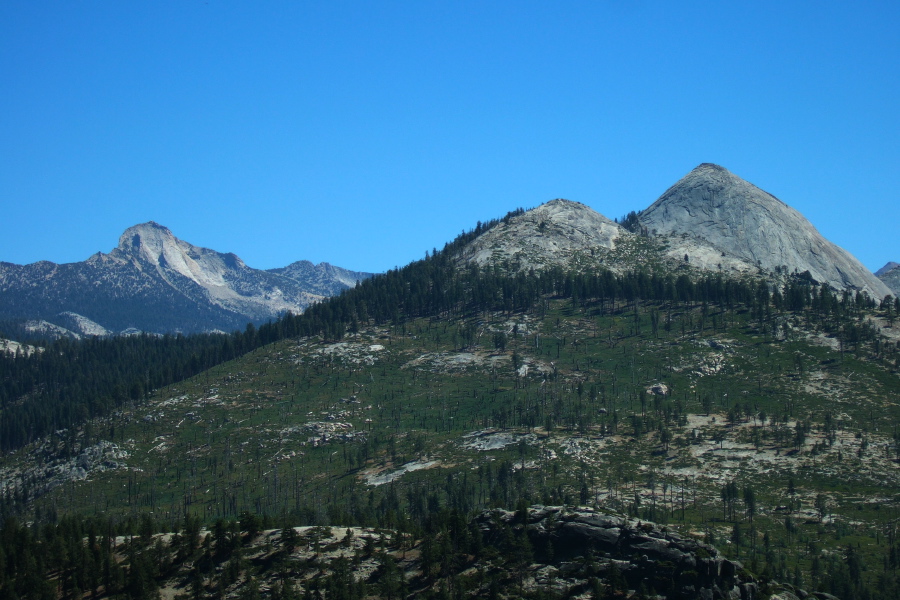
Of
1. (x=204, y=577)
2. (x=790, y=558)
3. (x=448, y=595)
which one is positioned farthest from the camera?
(x=790, y=558)

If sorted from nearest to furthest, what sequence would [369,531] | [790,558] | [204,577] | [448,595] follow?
1. [448,595]
2. [204,577]
3. [369,531]
4. [790,558]

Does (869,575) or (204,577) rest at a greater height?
(204,577)

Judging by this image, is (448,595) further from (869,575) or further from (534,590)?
(869,575)

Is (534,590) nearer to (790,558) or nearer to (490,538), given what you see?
(490,538)

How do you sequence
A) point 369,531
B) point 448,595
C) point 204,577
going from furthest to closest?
point 369,531, point 204,577, point 448,595

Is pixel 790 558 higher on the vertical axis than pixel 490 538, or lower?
lower

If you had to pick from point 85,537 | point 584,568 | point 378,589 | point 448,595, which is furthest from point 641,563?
point 85,537

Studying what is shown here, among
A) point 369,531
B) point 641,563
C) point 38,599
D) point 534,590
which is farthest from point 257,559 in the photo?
point 641,563

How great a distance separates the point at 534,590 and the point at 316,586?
37.1m

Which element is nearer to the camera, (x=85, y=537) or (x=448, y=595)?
(x=448, y=595)

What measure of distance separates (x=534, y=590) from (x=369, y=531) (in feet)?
135

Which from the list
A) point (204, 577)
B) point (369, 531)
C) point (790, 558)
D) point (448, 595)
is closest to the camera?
point (448, 595)

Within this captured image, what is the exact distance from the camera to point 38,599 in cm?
15238

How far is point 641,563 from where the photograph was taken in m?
153
